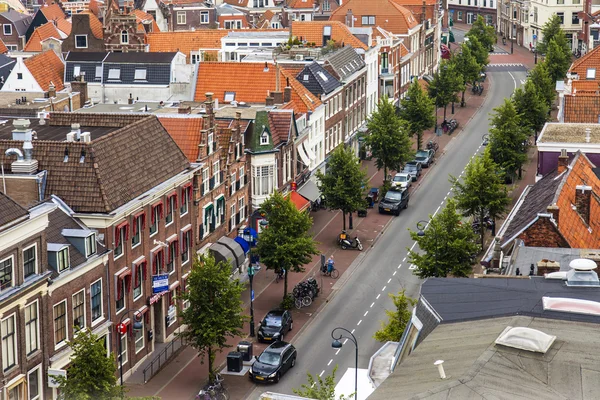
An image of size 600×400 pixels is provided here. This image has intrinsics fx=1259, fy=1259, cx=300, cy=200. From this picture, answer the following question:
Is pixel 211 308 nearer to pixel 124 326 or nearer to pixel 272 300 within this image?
pixel 124 326

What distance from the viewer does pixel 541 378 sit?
39500mm

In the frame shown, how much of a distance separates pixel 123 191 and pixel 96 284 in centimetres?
699

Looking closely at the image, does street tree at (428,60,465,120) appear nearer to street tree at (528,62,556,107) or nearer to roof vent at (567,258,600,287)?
street tree at (528,62,556,107)

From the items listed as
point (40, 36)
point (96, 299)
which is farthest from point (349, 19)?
point (96, 299)

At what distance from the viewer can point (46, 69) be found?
139 m

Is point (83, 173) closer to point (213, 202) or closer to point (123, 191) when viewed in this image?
point (123, 191)

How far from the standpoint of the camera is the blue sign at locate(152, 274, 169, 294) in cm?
8581

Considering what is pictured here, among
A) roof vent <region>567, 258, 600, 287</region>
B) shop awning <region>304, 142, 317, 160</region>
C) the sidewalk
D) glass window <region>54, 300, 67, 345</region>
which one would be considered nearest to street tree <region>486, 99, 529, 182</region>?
the sidewalk

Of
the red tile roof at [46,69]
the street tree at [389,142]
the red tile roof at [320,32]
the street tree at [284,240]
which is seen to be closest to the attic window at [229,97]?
the street tree at [389,142]

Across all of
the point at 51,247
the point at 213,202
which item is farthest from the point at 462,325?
the point at 213,202

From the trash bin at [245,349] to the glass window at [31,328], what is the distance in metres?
17.4

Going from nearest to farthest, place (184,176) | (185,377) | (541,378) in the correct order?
(541,378)
(185,377)
(184,176)

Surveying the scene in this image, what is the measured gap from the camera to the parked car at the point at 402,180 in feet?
416

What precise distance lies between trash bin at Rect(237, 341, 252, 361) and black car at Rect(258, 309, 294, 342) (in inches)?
161
